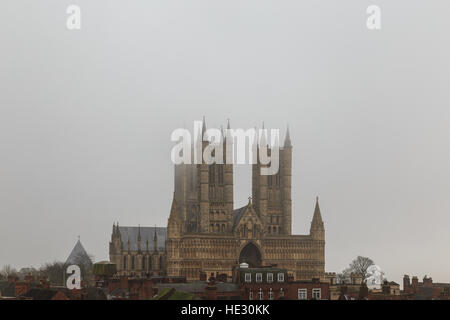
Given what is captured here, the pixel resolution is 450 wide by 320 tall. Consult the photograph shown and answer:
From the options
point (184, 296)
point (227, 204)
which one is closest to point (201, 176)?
point (227, 204)

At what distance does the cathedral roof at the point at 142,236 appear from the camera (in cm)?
12306

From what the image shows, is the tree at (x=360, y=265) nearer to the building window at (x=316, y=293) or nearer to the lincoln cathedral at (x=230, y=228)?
the lincoln cathedral at (x=230, y=228)

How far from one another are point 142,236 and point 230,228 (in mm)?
21095

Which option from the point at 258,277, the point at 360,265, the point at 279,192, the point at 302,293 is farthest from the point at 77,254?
the point at 302,293

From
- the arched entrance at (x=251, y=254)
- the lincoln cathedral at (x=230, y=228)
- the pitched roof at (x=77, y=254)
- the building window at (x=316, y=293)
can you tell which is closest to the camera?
the building window at (x=316, y=293)

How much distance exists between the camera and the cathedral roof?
123062mm

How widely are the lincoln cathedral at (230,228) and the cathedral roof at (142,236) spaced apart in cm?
399

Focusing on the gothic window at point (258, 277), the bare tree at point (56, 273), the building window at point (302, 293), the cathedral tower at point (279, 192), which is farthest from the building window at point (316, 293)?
the cathedral tower at point (279, 192)

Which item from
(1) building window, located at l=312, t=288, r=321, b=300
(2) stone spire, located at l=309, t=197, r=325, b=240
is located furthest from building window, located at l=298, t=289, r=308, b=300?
(2) stone spire, located at l=309, t=197, r=325, b=240

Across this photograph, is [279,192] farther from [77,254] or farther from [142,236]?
[77,254]
